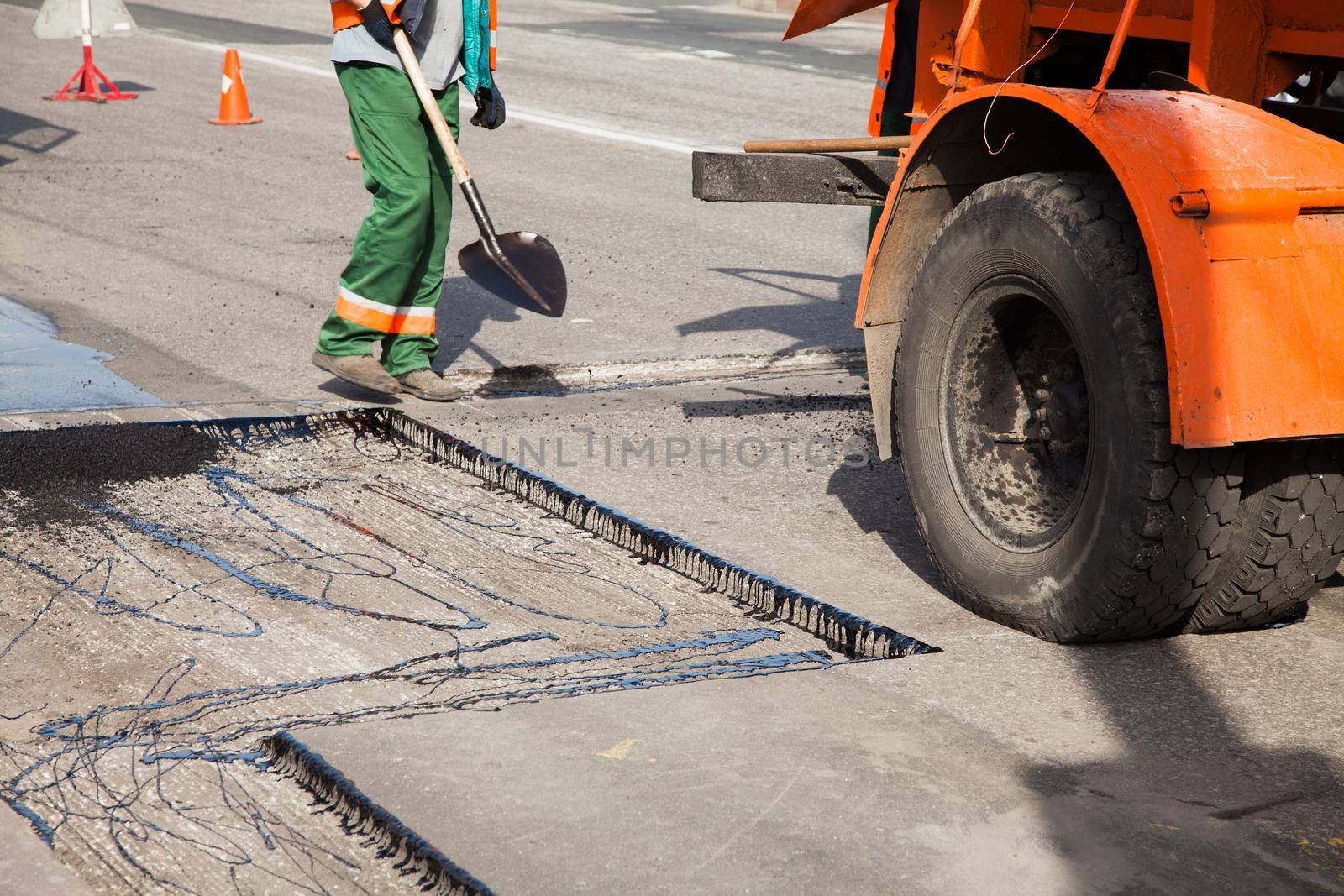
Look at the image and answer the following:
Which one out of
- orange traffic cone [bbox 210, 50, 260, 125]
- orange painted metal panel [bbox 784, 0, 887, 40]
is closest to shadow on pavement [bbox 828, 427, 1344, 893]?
orange painted metal panel [bbox 784, 0, 887, 40]

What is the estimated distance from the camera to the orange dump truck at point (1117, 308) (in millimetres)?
2777

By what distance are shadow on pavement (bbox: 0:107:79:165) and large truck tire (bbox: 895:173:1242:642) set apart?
25.7 ft

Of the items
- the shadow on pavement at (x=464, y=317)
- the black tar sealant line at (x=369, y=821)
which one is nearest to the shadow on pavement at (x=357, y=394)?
the shadow on pavement at (x=464, y=317)

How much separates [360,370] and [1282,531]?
3100 mm

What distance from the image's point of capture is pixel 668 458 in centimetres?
461

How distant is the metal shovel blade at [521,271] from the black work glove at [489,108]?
0.44 meters

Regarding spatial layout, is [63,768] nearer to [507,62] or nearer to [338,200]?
[338,200]

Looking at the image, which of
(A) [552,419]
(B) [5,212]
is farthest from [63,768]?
(B) [5,212]

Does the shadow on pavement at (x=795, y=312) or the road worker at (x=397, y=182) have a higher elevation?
the road worker at (x=397, y=182)

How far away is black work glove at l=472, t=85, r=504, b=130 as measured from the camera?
541 centimetres

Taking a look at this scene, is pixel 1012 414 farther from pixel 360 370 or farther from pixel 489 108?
pixel 489 108

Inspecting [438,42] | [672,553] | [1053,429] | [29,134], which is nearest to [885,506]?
[672,553]

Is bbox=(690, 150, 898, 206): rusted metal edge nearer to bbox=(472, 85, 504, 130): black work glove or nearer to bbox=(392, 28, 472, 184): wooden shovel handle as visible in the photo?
bbox=(392, 28, 472, 184): wooden shovel handle

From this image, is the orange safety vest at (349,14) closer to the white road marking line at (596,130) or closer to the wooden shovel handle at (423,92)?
the wooden shovel handle at (423,92)
